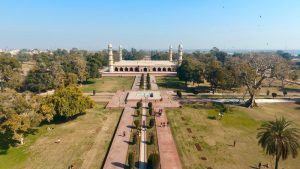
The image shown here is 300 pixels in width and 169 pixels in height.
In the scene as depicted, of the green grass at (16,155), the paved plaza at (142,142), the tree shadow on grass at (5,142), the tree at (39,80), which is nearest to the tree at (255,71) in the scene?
the paved plaza at (142,142)

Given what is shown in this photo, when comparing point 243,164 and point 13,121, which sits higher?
point 13,121

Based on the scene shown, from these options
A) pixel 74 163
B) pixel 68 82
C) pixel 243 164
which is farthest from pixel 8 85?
pixel 243 164

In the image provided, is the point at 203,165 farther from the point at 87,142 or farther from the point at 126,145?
the point at 87,142

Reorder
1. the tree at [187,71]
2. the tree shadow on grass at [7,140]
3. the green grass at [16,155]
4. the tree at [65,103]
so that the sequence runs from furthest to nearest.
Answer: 1. the tree at [187,71]
2. the tree at [65,103]
3. the tree shadow on grass at [7,140]
4. the green grass at [16,155]

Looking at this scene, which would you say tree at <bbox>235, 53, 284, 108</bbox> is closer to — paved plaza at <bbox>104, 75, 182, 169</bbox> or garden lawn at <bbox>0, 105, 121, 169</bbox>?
paved plaza at <bbox>104, 75, 182, 169</bbox>

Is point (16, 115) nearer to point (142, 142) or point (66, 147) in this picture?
point (66, 147)

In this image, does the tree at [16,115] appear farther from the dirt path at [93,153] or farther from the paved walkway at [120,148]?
the paved walkway at [120,148]

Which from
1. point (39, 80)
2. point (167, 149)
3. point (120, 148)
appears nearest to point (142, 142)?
point (120, 148)
